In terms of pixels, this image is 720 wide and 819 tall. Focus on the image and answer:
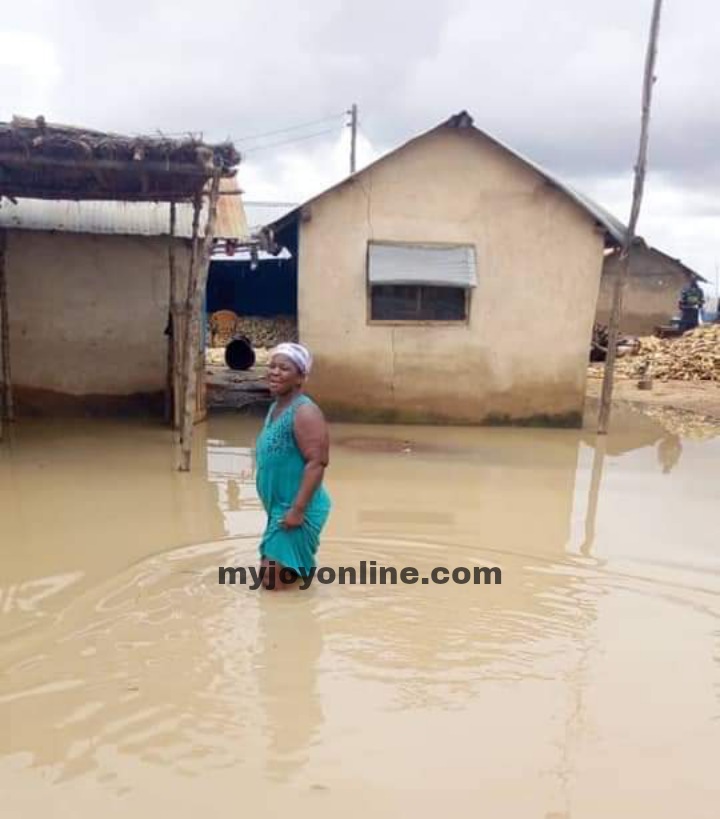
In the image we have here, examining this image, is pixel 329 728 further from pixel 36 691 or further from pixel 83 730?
pixel 36 691

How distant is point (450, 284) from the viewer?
438 inches

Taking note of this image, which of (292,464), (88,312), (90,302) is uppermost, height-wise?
(90,302)

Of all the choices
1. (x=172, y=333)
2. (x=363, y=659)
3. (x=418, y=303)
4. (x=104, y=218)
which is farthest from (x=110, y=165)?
(x=363, y=659)

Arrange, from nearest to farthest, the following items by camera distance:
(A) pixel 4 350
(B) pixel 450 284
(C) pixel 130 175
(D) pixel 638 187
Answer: (C) pixel 130 175, (A) pixel 4 350, (D) pixel 638 187, (B) pixel 450 284

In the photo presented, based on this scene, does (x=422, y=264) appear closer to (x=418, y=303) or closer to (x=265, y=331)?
(x=418, y=303)

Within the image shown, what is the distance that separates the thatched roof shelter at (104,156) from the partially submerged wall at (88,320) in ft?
8.00

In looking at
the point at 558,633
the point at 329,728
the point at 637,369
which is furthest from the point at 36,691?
the point at 637,369

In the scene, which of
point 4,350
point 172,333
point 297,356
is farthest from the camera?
point 172,333

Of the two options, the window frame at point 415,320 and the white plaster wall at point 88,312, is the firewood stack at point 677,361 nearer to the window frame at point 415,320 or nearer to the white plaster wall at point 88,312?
the window frame at point 415,320

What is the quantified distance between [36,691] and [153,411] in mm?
8387

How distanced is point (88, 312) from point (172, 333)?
1.60 m

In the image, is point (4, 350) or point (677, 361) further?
point (677, 361)

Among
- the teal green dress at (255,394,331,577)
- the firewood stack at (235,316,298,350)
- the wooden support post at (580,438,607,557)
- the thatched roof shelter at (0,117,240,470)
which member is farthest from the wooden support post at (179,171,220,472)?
the firewood stack at (235,316,298,350)

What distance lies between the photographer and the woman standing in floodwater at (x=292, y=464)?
4.42 meters
